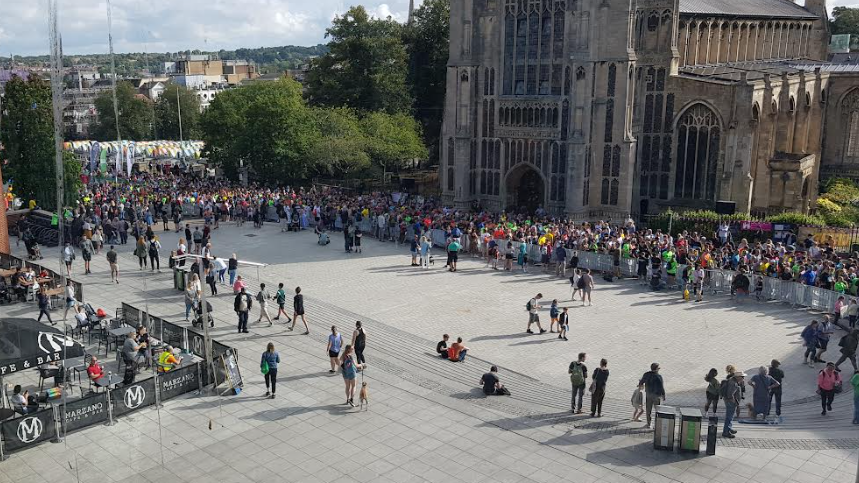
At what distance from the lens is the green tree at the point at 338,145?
1903 inches

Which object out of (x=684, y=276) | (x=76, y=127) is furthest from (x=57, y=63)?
(x=76, y=127)

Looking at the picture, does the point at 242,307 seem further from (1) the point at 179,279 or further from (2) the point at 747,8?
(2) the point at 747,8

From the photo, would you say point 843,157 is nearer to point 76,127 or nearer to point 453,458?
point 453,458

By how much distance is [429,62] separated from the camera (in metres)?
62.2

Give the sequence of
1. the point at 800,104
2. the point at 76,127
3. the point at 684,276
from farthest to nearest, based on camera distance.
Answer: the point at 76,127 → the point at 800,104 → the point at 684,276

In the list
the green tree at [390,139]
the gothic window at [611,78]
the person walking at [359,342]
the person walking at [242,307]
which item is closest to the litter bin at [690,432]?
the person walking at [359,342]

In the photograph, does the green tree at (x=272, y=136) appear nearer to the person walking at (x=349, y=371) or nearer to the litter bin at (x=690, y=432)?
the person walking at (x=349, y=371)

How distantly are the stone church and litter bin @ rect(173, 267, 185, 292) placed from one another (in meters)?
20.6

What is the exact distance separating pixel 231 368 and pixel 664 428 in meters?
9.45

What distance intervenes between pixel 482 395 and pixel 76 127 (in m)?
114

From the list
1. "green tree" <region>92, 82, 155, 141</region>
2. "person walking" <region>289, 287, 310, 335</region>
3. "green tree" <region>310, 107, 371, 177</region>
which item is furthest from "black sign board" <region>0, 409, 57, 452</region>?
"green tree" <region>92, 82, 155, 141</region>

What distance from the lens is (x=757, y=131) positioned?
41.9 m

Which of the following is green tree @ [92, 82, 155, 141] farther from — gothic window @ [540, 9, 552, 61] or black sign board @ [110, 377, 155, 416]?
black sign board @ [110, 377, 155, 416]

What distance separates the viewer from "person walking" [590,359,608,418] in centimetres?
1616
